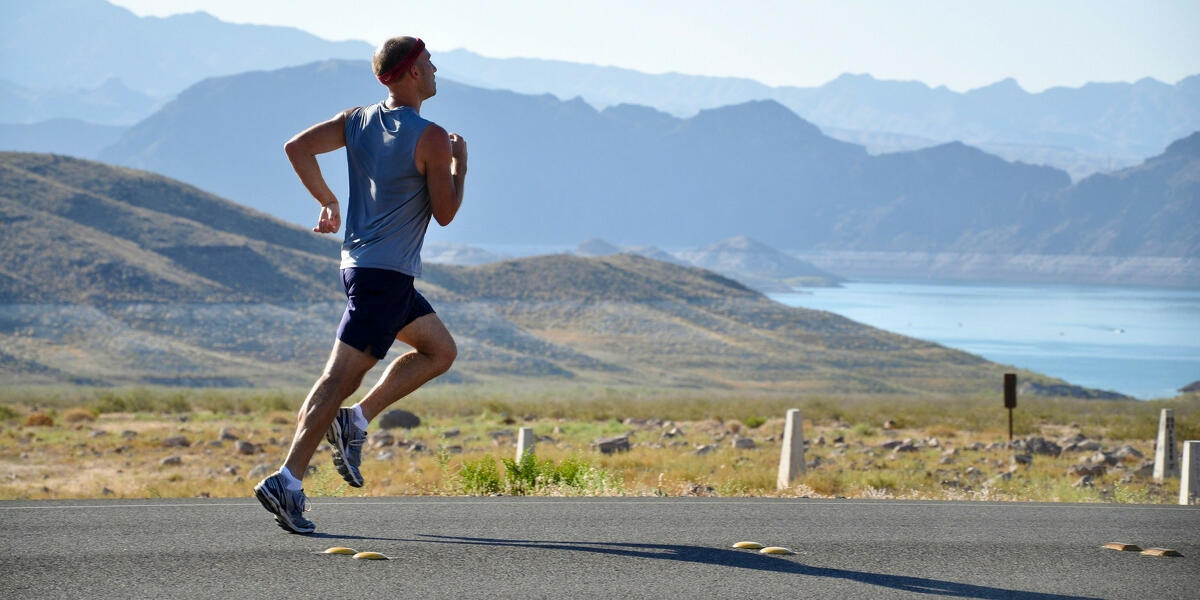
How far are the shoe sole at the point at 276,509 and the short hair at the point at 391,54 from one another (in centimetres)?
192

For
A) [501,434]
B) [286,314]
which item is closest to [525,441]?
[501,434]

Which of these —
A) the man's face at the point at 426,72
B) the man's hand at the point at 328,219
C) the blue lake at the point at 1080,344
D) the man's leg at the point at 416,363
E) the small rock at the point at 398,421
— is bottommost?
the small rock at the point at 398,421

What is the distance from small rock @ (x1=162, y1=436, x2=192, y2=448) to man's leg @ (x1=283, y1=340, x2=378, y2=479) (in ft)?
79.0

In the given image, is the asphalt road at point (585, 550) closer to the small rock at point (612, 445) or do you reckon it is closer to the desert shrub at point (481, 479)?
the desert shrub at point (481, 479)

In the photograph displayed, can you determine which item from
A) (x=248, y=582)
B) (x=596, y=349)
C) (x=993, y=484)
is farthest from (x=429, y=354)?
(x=596, y=349)

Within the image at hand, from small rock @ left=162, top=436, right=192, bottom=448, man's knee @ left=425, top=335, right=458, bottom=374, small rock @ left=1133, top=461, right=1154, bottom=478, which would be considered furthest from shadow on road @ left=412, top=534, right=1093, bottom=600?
small rock @ left=162, top=436, right=192, bottom=448

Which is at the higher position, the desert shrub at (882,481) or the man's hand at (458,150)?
the man's hand at (458,150)

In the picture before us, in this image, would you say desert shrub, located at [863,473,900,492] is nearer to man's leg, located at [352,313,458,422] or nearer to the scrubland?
the scrubland

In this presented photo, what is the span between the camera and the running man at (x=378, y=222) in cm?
596

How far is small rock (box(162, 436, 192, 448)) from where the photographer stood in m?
28.8

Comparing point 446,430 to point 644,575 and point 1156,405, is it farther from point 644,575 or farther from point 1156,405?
point 1156,405

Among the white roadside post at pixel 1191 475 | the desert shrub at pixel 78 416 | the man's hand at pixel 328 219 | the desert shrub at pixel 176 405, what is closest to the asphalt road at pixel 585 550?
the man's hand at pixel 328 219

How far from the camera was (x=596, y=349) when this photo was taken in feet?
299

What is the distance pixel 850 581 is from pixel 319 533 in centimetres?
252
